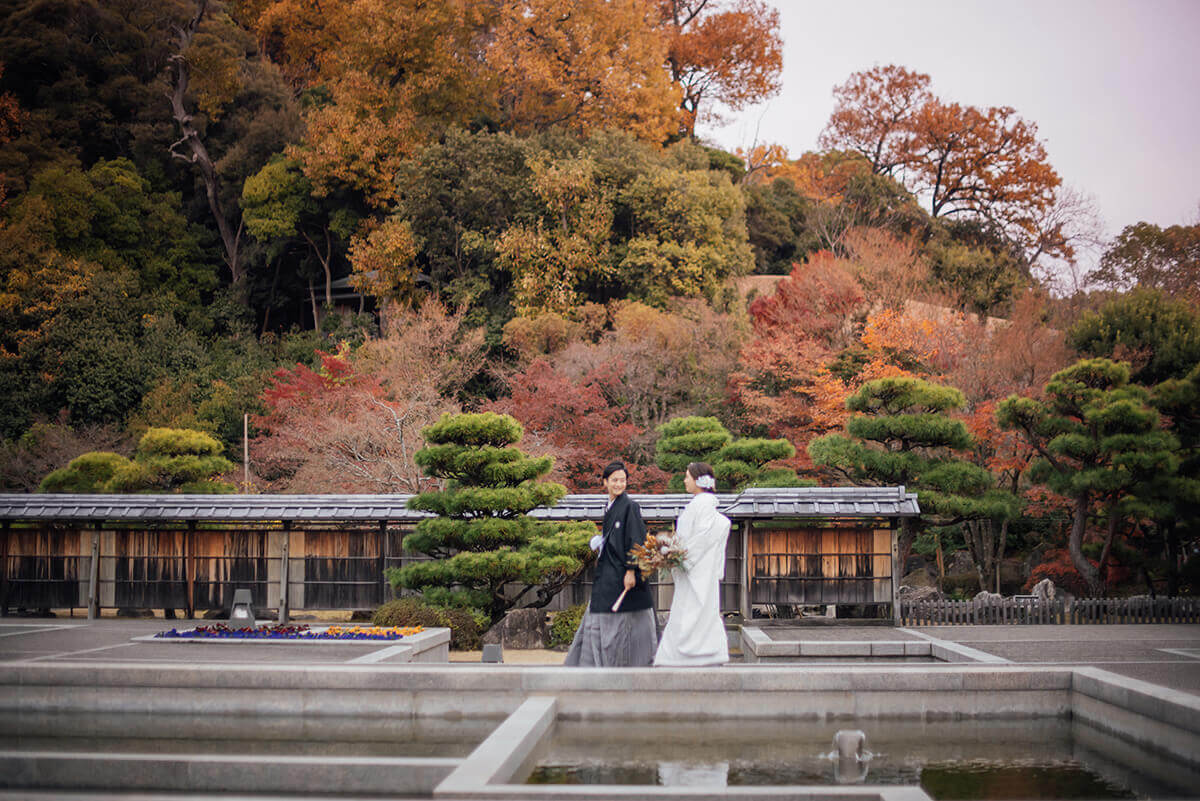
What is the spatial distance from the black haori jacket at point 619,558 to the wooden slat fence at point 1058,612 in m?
10.3

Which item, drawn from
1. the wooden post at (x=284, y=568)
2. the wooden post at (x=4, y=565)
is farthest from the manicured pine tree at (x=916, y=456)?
the wooden post at (x=4, y=565)

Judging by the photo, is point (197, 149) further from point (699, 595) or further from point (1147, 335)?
point (699, 595)

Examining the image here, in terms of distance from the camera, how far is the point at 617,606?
839 cm

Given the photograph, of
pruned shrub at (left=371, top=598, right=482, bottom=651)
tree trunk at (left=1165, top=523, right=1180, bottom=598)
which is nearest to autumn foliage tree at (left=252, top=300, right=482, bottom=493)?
pruned shrub at (left=371, top=598, right=482, bottom=651)

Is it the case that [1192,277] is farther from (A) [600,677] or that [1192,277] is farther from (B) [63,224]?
(B) [63,224]

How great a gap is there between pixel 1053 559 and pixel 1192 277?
49.3 feet

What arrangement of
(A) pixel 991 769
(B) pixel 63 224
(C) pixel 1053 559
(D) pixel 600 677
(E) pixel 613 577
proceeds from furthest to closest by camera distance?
1. (B) pixel 63 224
2. (C) pixel 1053 559
3. (E) pixel 613 577
4. (D) pixel 600 677
5. (A) pixel 991 769

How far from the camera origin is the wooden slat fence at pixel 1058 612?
17406mm

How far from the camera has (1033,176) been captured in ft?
132


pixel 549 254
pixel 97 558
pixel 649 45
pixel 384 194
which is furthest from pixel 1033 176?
pixel 97 558

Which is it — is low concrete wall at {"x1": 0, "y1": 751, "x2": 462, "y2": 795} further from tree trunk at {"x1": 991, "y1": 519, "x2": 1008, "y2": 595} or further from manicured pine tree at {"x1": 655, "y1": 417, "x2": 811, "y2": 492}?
tree trunk at {"x1": 991, "y1": 519, "x2": 1008, "y2": 595}

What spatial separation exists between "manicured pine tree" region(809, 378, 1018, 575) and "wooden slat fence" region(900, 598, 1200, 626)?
202cm

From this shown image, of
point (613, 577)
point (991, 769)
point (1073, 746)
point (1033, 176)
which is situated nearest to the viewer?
point (991, 769)

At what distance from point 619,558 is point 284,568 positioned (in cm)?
1127
